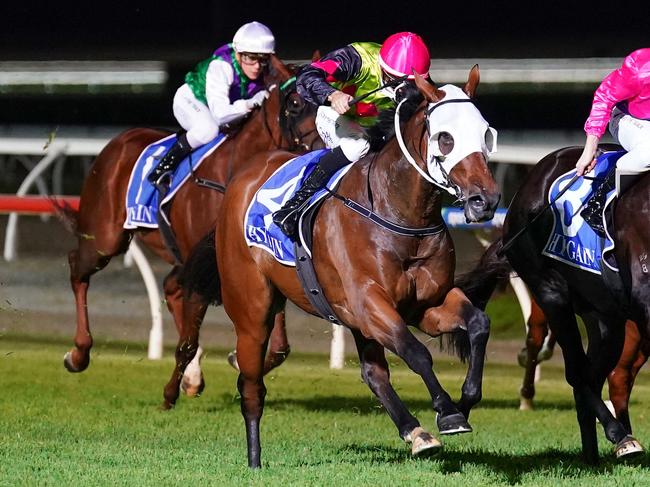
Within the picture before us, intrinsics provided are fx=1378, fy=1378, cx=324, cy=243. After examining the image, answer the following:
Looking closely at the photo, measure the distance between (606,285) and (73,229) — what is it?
3983 millimetres

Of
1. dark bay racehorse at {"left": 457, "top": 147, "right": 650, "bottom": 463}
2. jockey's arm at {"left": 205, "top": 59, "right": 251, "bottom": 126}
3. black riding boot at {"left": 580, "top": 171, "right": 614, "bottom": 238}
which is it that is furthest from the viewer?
jockey's arm at {"left": 205, "top": 59, "right": 251, "bottom": 126}

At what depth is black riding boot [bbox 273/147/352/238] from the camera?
5086 mm

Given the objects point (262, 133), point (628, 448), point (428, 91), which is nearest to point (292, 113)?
point (262, 133)

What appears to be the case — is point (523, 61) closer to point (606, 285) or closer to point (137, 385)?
point (137, 385)

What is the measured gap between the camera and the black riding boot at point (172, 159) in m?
7.38

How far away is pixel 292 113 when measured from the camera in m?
6.84

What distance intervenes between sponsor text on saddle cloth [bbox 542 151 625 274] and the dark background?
272 inches

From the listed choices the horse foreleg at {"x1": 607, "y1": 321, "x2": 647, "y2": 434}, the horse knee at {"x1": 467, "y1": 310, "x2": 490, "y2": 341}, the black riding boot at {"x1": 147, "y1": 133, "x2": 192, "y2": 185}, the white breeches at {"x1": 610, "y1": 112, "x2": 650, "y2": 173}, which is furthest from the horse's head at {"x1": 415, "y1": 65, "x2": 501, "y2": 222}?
the black riding boot at {"x1": 147, "y1": 133, "x2": 192, "y2": 185}

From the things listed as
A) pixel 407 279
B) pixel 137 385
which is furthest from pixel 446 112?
pixel 137 385

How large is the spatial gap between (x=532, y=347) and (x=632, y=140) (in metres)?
2.28

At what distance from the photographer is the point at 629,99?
5332 mm

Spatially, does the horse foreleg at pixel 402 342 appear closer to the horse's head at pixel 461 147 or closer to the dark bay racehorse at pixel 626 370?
the horse's head at pixel 461 147

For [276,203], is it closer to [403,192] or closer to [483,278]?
[403,192]

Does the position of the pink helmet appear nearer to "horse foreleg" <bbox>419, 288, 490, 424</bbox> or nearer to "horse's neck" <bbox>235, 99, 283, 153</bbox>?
"horse foreleg" <bbox>419, 288, 490, 424</bbox>
